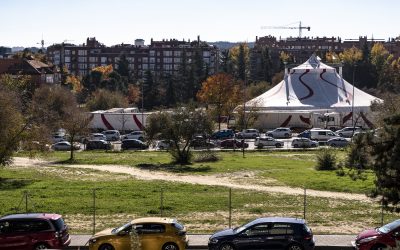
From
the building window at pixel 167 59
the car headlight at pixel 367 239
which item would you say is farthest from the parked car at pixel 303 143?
the building window at pixel 167 59

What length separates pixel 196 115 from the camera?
50219mm

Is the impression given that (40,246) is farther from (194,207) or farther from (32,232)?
(194,207)

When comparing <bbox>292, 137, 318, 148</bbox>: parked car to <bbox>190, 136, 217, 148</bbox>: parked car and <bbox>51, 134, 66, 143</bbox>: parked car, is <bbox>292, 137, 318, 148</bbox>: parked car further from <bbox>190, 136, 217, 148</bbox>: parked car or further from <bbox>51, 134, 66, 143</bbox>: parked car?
<bbox>51, 134, 66, 143</bbox>: parked car

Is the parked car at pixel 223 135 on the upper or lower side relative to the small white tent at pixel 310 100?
lower

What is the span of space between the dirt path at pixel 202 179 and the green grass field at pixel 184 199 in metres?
1.15

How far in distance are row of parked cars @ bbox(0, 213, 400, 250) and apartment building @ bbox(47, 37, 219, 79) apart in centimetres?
13144

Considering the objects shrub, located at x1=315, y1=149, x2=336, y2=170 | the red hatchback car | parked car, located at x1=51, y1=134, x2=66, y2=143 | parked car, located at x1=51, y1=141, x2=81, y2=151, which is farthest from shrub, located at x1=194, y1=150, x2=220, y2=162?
the red hatchback car

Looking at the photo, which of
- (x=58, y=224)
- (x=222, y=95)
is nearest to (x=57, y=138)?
(x=222, y=95)

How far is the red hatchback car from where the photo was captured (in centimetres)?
2080

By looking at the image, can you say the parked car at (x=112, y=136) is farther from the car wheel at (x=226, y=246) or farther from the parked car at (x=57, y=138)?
the car wheel at (x=226, y=246)

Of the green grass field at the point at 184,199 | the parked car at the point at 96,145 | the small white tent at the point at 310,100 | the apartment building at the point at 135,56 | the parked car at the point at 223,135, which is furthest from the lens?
the apartment building at the point at 135,56

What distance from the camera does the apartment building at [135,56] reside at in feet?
508

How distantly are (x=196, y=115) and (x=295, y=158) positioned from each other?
8322mm

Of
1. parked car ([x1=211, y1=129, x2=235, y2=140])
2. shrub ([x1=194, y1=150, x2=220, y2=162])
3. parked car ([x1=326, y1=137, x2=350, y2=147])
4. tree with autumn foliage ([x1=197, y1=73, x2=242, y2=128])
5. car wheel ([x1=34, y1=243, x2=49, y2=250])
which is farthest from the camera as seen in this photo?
tree with autumn foliage ([x1=197, y1=73, x2=242, y2=128])
